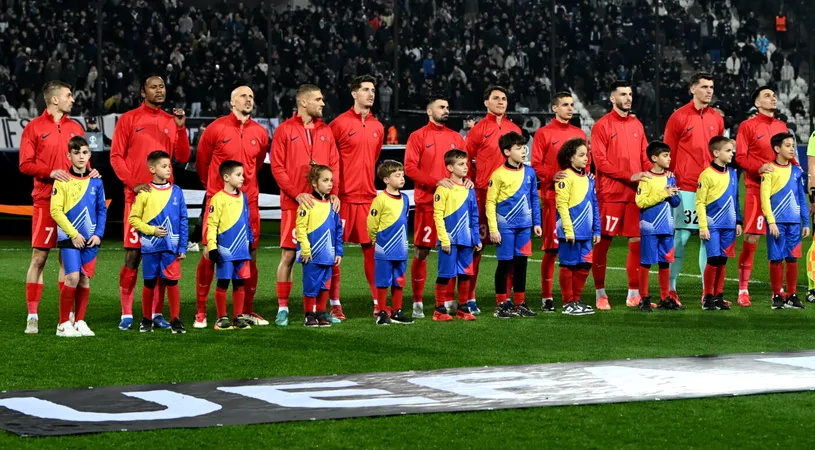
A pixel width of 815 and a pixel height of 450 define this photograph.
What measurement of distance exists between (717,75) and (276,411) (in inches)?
891

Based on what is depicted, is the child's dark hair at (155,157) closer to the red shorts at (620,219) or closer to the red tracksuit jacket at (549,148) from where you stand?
the red tracksuit jacket at (549,148)

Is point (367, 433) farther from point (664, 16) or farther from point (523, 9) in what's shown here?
point (664, 16)

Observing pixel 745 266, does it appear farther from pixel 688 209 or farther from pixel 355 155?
pixel 355 155

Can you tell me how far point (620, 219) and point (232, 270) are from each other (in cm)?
338

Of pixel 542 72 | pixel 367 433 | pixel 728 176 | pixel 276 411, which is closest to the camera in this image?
pixel 367 433

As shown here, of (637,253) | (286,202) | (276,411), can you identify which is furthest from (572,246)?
(276,411)

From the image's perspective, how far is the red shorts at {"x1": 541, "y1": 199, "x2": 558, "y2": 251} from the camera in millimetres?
9984

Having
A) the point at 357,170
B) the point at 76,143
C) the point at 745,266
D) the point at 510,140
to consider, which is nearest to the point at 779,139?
the point at 745,266

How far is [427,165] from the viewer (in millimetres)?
9758

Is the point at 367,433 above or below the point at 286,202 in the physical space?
below

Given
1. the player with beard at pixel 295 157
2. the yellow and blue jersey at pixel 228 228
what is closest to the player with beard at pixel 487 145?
the player with beard at pixel 295 157

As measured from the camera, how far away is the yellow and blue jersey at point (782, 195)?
10.0 meters

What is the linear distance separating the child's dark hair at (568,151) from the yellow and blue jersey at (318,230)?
6.57 feet

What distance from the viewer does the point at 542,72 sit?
935 inches
